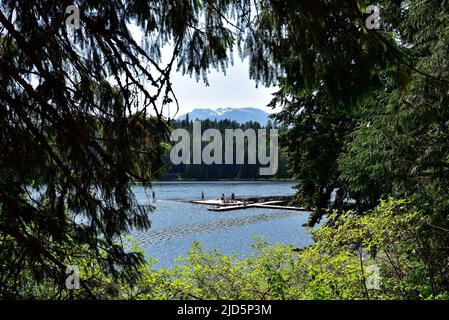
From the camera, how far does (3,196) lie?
2475 millimetres

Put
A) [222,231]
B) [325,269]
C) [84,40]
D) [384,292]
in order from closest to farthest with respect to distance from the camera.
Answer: [84,40] < [384,292] < [325,269] < [222,231]

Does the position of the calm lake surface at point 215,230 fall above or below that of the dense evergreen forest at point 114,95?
below

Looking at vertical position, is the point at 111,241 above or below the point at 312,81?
below

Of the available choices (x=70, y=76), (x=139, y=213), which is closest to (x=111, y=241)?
(x=139, y=213)

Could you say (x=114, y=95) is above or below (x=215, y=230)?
above

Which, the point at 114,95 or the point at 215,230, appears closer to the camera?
the point at 114,95

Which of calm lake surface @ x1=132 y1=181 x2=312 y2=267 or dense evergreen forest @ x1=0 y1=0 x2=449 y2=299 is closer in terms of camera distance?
dense evergreen forest @ x1=0 y1=0 x2=449 y2=299

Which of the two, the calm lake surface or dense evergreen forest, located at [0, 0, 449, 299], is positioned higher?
dense evergreen forest, located at [0, 0, 449, 299]

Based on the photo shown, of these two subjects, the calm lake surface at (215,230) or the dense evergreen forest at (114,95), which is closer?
the dense evergreen forest at (114,95)

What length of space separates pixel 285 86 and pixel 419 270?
2.68 metres
